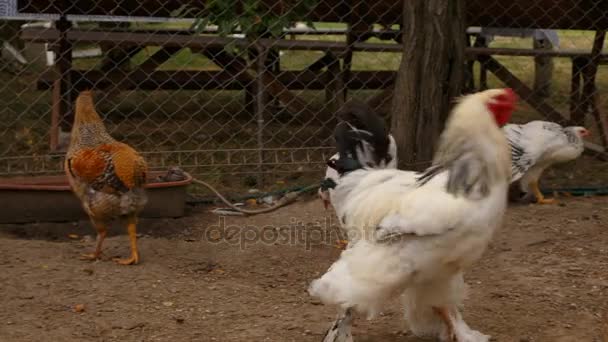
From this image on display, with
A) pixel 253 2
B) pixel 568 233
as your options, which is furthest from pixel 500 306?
pixel 253 2

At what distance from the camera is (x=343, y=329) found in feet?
Answer: 9.93

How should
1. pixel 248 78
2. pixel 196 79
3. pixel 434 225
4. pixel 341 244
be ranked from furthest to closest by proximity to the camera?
1. pixel 196 79
2. pixel 248 78
3. pixel 341 244
4. pixel 434 225

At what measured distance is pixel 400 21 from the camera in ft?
19.9

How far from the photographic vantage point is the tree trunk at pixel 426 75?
439 cm

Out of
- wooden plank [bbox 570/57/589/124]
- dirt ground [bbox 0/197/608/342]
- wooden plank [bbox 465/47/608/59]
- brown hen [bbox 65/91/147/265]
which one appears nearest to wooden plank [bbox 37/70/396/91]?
wooden plank [bbox 465/47/608/59]

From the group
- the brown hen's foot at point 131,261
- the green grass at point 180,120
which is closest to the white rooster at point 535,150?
the green grass at point 180,120

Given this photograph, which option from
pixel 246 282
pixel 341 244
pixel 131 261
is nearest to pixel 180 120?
pixel 341 244

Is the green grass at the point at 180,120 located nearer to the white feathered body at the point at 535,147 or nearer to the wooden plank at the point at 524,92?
the wooden plank at the point at 524,92

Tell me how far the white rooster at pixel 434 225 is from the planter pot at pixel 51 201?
1738 millimetres

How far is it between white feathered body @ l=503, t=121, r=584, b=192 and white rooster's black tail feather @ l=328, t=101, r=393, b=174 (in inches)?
61.1

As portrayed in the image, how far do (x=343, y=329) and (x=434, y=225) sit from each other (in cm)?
54

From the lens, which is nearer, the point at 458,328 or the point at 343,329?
the point at 343,329

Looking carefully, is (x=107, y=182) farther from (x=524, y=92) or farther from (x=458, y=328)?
(x=524, y=92)

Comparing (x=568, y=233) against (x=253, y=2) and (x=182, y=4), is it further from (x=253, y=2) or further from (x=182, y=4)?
(x=182, y=4)
